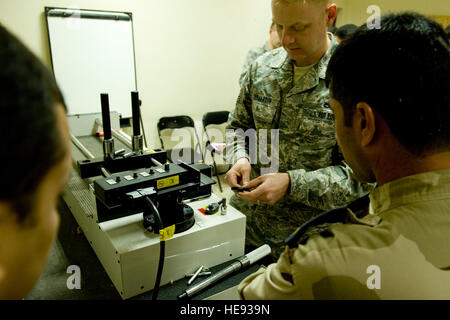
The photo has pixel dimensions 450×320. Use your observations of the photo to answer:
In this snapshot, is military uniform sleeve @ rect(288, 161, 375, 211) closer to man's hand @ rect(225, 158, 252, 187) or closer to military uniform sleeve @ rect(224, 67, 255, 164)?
man's hand @ rect(225, 158, 252, 187)

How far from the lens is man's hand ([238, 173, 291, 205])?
111cm

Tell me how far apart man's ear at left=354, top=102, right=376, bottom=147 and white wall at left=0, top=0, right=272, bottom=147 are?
9.74 ft

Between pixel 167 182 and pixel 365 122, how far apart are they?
551 millimetres

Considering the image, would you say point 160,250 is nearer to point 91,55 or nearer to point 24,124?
point 24,124

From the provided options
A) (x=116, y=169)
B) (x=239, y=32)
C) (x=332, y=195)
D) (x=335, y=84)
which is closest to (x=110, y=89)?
(x=239, y=32)

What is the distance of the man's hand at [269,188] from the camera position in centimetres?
111

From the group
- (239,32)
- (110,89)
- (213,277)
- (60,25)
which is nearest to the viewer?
(213,277)

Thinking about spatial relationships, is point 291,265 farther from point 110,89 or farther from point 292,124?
point 110,89

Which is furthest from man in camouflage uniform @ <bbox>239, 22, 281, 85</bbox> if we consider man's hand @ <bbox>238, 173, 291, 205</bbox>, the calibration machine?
the calibration machine

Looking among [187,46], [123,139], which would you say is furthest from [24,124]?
[187,46]

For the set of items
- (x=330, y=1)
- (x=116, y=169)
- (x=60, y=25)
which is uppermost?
(x=60, y=25)

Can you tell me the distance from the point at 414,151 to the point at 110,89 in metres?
3.02

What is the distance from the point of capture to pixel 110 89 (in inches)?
122

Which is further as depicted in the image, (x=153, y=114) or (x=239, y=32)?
(x=239, y=32)
